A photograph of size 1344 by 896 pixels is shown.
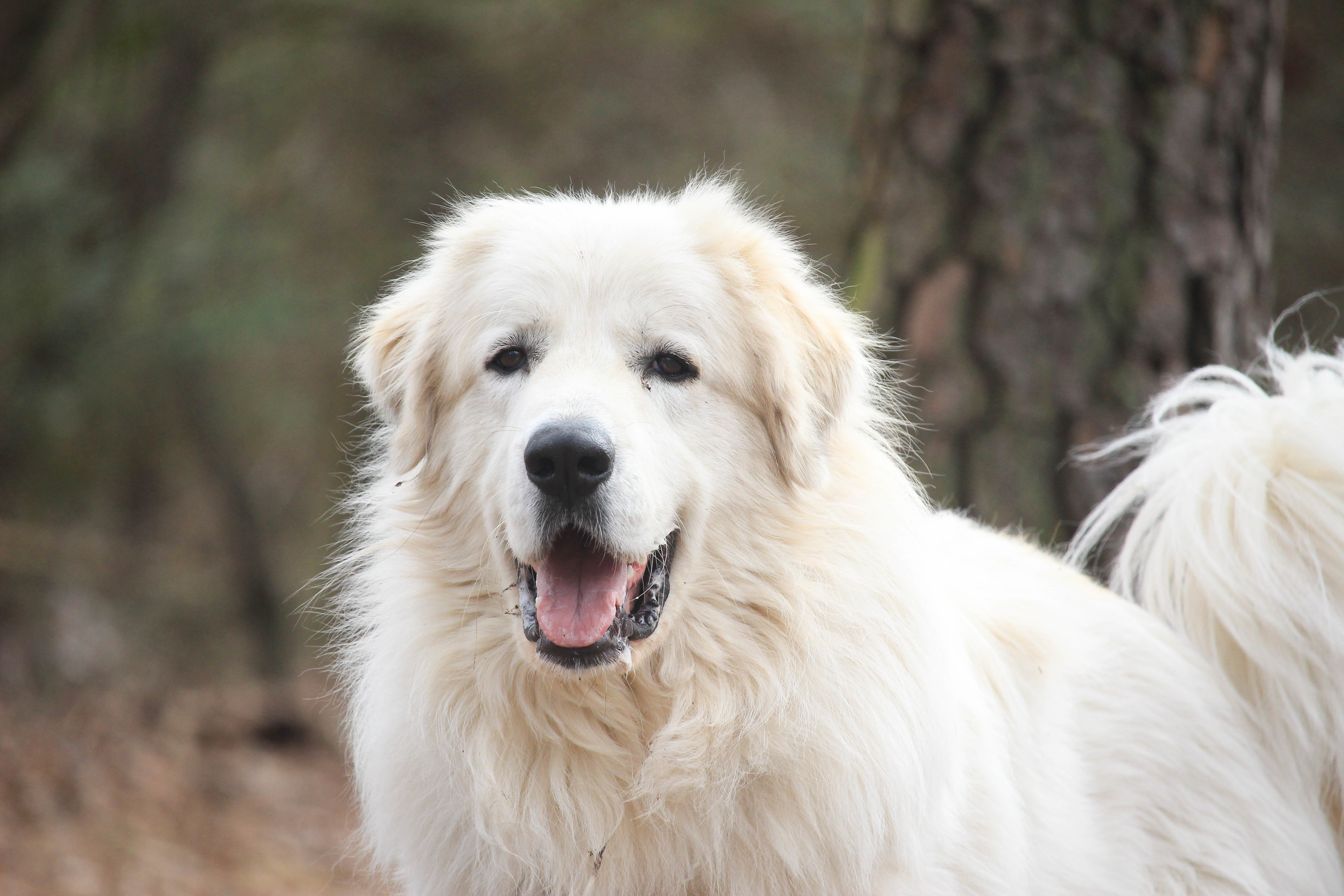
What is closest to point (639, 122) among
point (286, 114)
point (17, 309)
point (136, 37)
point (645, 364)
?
point (286, 114)

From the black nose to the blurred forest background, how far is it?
5.12 metres

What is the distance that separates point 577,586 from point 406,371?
92 cm

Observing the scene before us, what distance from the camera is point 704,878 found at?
2.84m

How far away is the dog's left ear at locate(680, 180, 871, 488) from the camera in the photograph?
10.1ft

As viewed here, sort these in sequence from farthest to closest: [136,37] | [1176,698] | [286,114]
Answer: [286,114]
[136,37]
[1176,698]

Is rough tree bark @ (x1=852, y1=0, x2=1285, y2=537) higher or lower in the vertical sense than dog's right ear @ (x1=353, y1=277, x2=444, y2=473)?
higher

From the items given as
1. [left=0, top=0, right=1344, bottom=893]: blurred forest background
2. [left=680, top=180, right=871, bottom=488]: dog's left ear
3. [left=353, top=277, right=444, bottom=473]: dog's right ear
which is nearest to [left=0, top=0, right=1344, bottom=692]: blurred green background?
[left=0, top=0, right=1344, bottom=893]: blurred forest background

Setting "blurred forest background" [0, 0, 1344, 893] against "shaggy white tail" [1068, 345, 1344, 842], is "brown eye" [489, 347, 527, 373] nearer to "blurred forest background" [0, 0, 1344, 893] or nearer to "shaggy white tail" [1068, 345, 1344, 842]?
"shaggy white tail" [1068, 345, 1344, 842]

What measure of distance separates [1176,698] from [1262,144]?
8.70 ft

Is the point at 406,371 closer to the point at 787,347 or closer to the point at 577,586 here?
the point at 577,586

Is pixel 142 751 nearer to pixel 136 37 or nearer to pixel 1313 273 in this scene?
pixel 136 37

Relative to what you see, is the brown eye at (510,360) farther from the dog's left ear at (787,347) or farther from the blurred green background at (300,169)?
the blurred green background at (300,169)

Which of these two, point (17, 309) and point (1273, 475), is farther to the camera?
point (17, 309)

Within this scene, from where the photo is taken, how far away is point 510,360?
3.12 meters
